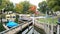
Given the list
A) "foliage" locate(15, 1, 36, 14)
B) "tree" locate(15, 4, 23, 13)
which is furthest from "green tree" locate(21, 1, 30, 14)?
"tree" locate(15, 4, 23, 13)

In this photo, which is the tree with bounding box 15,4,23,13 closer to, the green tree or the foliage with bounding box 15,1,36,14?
the foliage with bounding box 15,1,36,14

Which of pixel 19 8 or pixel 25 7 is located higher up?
pixel 25 7

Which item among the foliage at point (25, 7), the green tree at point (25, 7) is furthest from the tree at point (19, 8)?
the green tree at point (25, 7)

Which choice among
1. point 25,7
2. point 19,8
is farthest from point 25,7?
point 19,8

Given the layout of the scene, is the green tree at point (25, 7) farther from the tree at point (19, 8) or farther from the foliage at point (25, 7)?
the tree at point (19, 8)

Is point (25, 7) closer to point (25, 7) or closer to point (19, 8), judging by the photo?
point (25, 7)

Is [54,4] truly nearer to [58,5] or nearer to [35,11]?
[58,5]

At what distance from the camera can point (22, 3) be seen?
8344 centimetres

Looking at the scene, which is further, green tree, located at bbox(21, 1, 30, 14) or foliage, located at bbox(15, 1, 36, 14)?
green tree, located at bbox(21, 1, 30, 14)

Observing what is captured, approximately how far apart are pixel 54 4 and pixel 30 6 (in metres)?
58.1

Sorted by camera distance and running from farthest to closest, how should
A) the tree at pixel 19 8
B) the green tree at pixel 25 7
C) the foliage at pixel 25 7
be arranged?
the green tree at pixel 25 7
the foliage at pixel 25 7
the tree at pixel 19 8

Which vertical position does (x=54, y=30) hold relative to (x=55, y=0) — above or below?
below

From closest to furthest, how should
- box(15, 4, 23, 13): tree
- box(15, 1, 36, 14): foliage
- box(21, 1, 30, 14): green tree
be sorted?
box(15, 4, 23, 13): tree
box(15, 1, 36, 14): foliage
box(21, 1, 30, 14): green tree

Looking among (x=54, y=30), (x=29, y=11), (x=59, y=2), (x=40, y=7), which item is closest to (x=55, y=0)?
(x=59, y=2)
